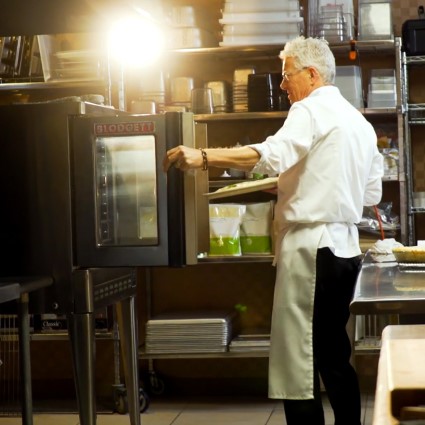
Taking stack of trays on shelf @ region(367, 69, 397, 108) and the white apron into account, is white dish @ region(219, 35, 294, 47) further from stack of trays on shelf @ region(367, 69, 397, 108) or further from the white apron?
the white apron

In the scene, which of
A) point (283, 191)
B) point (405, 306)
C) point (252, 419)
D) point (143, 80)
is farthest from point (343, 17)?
point (405, 306)

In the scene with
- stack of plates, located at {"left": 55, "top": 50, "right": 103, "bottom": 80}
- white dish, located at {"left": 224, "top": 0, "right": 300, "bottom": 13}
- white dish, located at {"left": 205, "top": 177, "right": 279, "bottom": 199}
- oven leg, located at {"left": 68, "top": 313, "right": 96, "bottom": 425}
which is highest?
white dish, located at {"left": 224, "top": 0, "right": 300, "bottom": 13}

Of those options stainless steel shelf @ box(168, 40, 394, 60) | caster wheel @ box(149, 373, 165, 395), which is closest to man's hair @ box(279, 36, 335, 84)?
stainless steel shelf @ box(168, 40, 394, 60)

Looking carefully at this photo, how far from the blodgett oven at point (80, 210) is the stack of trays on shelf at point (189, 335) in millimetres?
1564

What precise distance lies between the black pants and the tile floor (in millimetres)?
981

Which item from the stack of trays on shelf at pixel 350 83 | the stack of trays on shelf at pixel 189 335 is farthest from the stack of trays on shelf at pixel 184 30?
the stack of trays on shelf at pixel 189 335

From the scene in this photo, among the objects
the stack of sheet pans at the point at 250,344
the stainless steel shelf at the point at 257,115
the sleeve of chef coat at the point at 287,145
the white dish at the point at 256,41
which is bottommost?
the stack of sheet pans at the point at 250,344

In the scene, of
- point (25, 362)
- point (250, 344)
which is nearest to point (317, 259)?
point (25, 362)

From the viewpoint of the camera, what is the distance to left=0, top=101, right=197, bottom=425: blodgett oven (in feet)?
11.0

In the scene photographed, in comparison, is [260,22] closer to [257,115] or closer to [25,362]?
[257,115]

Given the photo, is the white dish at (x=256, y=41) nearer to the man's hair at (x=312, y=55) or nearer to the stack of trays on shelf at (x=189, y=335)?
the man's hair at (x=312, y=55)

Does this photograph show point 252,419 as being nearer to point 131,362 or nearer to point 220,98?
point 131,362

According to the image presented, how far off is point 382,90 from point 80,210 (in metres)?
2.24

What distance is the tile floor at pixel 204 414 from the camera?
473 cm
